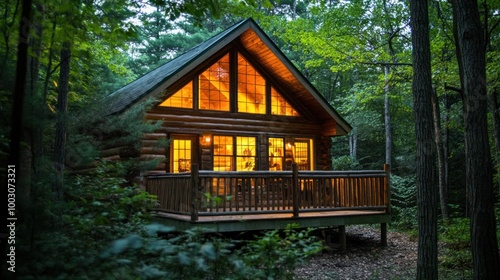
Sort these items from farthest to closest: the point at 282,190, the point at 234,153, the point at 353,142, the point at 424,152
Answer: the point at 353,142 < the point at 234,153 < the point at 282,190 < the point at 424,152

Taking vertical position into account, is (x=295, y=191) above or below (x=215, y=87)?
below

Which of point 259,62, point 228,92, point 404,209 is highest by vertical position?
point 259,62

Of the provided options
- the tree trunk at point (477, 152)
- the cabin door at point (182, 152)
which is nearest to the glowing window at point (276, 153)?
the cabin door at point (182, 152)

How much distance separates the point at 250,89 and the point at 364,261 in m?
6.93

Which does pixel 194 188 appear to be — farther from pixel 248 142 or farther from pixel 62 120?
pixel 248 142

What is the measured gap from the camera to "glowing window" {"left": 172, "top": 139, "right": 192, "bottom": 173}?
1287cm

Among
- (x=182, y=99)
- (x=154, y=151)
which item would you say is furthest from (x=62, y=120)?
(x=182, y=99)

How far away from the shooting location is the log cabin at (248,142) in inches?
380

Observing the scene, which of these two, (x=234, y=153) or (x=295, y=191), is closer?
(x=295, y=191)

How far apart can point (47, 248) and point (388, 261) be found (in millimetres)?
8092

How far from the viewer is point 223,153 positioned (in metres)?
13.4

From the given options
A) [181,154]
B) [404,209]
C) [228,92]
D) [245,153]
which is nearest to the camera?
[181,154]

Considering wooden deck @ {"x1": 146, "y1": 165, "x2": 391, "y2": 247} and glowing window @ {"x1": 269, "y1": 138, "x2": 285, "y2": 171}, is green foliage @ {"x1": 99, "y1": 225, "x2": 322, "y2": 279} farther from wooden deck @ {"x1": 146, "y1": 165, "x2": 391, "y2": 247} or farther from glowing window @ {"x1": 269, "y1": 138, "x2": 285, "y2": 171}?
glowing window @ {"x1": 269, "y1": 138, "x2": 285, "y2": 171}

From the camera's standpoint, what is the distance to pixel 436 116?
15305 millimetres
